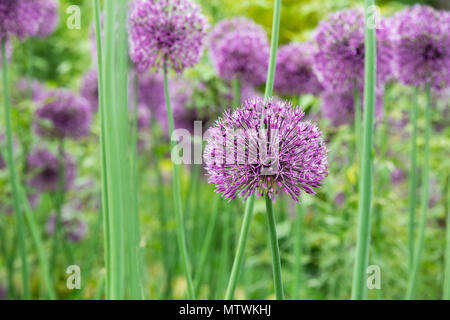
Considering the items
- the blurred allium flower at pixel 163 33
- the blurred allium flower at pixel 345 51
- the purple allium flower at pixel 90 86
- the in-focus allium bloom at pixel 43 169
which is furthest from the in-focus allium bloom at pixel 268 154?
the in-focus allium bloom at pixel 43 169

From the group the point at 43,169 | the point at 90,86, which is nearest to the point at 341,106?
the point at 90,86

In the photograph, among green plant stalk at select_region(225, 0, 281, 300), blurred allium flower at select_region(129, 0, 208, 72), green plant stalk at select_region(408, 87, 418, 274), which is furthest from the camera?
green plant stalk at select_region(408, 87, 418, 274)

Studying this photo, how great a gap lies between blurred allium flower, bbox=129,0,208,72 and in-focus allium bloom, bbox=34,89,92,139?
95 centimetres

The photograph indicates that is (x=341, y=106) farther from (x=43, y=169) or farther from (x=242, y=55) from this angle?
(x=43, y=169)

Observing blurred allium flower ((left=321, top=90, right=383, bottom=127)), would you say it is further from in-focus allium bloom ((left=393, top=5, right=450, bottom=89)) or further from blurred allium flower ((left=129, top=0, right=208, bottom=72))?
blurred allium flower ((left=129, top=0, right=208, bottom=72))

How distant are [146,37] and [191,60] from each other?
0.39 feet

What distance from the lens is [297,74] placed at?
56.2 inches

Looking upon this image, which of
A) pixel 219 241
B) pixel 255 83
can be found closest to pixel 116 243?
pixel 255 83

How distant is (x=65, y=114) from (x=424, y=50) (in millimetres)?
1429

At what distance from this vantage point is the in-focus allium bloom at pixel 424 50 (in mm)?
1170

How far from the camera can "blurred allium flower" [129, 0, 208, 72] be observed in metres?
0.95

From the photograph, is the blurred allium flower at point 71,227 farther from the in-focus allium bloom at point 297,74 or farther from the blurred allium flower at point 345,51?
the blurred allium flower at point 345,51

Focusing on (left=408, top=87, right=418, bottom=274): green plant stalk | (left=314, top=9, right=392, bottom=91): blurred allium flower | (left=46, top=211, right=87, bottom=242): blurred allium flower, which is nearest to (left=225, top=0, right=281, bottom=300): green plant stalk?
(left=314, top=9, right=392, bottom=91): blurred allium flower
